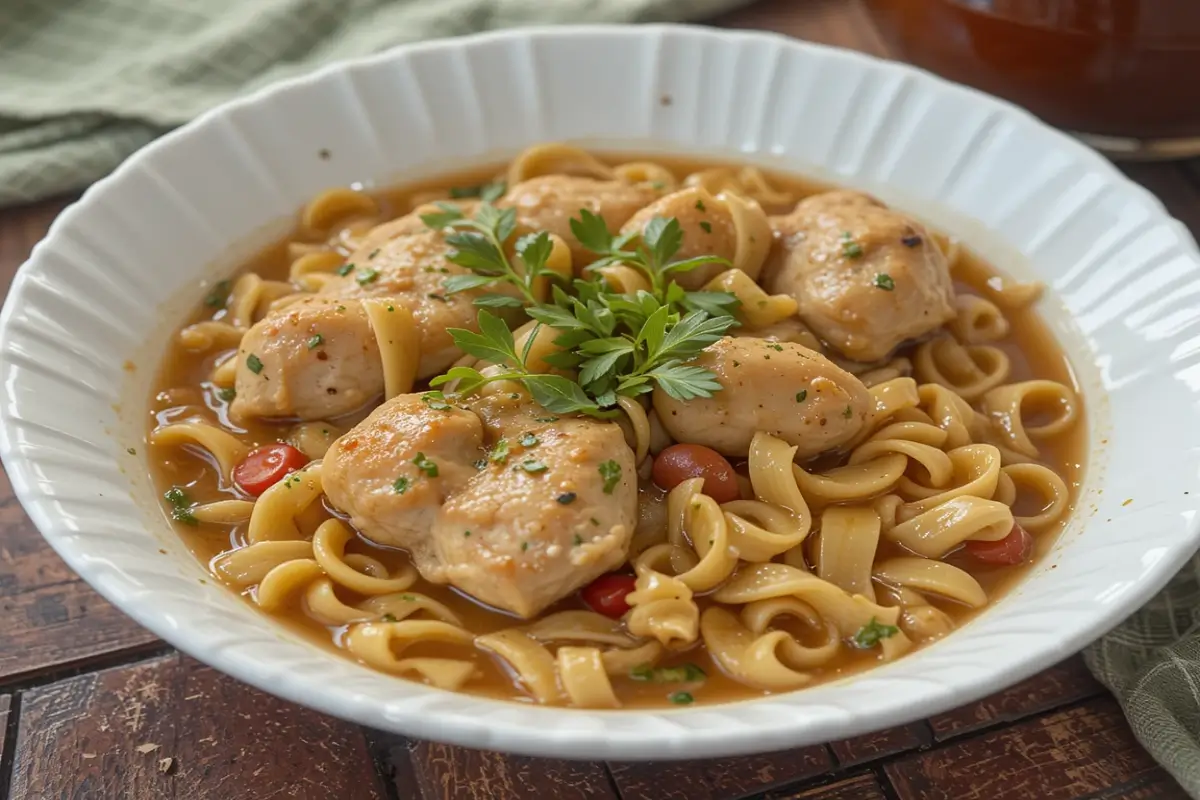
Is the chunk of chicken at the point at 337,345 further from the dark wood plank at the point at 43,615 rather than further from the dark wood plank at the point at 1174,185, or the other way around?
the dark wood plank at the point at 1174,185

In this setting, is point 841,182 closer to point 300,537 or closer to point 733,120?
point 733,120

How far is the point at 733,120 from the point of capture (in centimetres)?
610

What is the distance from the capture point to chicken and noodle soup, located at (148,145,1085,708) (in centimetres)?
367

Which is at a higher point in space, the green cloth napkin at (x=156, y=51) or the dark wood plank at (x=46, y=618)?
the green cloth napkin at (x=156, y=51)

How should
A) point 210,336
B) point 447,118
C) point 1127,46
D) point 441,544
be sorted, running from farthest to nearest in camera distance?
1. point 447,118
2. point 1127,46
3. point 210,336
4. point 441,544

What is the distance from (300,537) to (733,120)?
3.37 m

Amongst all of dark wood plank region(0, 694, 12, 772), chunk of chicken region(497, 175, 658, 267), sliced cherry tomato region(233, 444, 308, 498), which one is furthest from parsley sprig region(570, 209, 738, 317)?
dark wood plank region(0, 694, 12, 772)

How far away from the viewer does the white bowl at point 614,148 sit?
3225mm

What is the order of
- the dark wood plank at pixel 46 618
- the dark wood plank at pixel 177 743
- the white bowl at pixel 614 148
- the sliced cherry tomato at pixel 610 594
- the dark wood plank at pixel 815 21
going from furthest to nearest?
the dark wood plank at pixel 815 21
the dark wood plank at pixel 46 618
the sliced cherry tomato at pixel 610 594
the dark wood plank at pixel 177 743
the white bowl at pixel 614 148

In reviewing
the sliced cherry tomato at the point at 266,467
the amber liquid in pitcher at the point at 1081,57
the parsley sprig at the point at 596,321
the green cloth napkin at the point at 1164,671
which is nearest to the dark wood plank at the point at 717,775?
the green cloth napkin at the point at 1164,671

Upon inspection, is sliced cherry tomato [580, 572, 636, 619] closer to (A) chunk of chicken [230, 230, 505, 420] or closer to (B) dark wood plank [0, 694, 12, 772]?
(A) chunk of chicken [230, 230, 505, 420]

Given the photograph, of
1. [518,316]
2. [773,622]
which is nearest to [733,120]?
[518,316]

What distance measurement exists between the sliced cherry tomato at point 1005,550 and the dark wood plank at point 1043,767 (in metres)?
0.56

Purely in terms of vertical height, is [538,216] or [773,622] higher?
[538,216]
